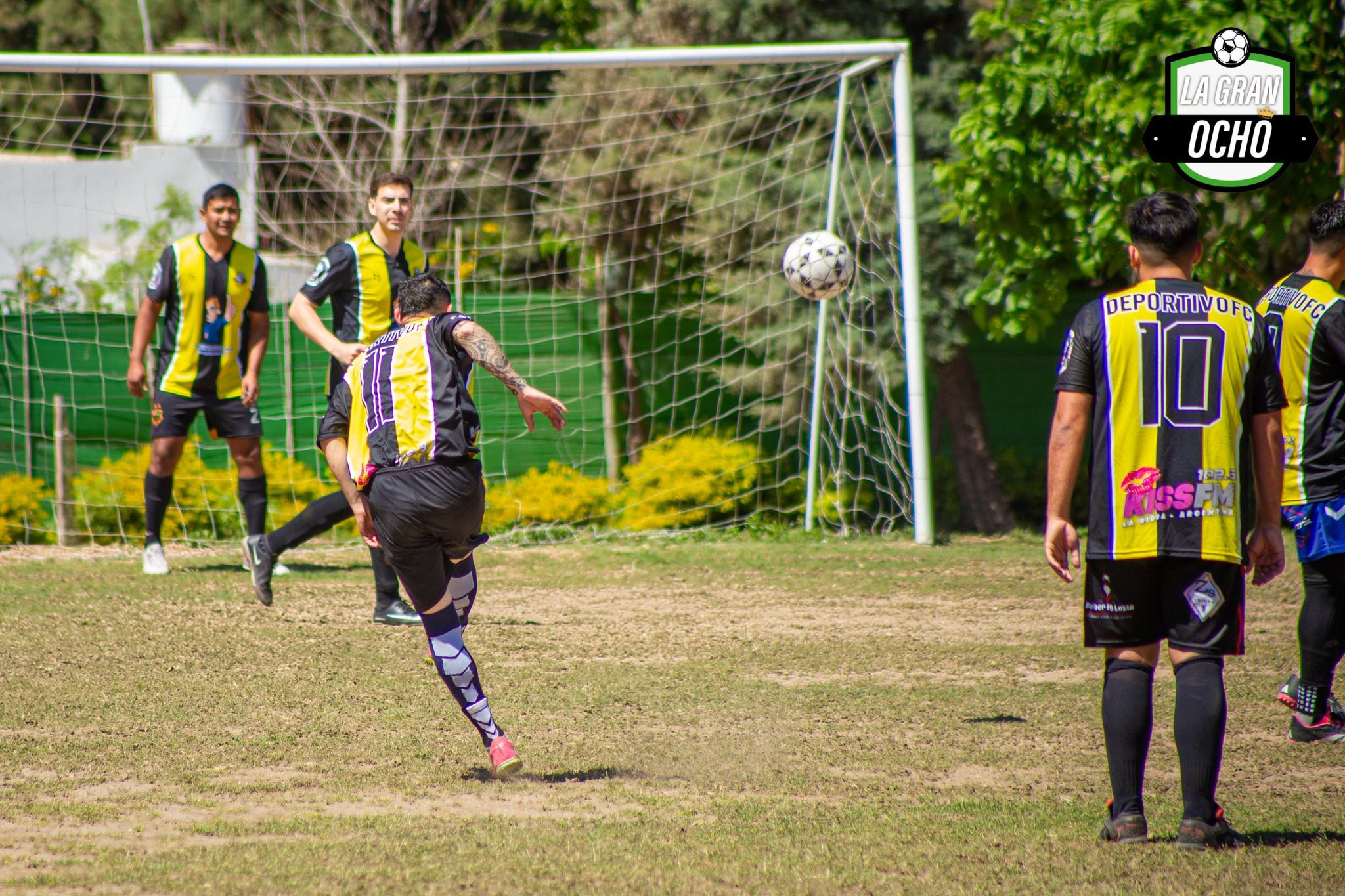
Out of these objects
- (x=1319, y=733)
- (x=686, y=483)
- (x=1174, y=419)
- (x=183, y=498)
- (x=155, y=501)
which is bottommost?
(x=1319, y=733)

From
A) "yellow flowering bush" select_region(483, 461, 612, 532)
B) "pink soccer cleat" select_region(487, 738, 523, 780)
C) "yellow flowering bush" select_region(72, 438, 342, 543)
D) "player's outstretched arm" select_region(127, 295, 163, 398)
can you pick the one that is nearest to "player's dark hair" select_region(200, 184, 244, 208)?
"player's outstretched arm" select_region(127, 295, 163, 398)

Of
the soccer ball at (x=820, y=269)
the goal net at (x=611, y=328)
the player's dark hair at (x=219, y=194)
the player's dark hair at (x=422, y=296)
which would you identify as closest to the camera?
the player's dark hair at (x=422, y=296)

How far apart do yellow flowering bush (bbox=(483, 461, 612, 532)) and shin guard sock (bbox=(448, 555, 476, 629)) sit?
596cm

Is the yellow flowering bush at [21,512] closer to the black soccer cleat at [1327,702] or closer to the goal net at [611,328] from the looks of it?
the goal net at [611,328]

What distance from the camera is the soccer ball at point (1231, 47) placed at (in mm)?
8680

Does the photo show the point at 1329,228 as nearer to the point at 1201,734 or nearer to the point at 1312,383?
the point at 1312,383

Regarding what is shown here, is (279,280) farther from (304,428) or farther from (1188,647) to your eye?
(1188,647)

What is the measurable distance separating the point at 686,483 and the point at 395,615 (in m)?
4.77

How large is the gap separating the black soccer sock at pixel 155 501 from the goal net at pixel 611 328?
6.89 ft

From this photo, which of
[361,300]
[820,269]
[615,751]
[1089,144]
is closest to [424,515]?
[615,751]

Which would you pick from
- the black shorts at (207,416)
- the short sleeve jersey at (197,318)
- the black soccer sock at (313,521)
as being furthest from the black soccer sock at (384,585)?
the short sleeve jersey at (197,318)

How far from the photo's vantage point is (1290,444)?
4.56m

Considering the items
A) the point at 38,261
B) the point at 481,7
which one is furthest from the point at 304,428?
the point at 481,7

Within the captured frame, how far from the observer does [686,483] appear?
10.8 meters
